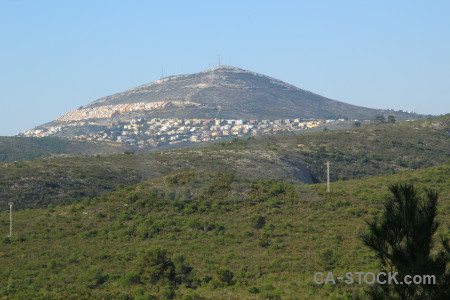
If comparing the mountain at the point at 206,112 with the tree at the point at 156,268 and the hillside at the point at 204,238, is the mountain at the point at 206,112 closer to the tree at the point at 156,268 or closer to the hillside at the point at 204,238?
the hillside at the point at 204,238

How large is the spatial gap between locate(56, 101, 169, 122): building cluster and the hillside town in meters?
7.01

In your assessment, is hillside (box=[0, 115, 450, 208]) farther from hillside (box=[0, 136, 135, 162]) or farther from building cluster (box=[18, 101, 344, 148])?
hillside (box=[0, 136, 135, 162])

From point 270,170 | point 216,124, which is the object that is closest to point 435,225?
point 270,170

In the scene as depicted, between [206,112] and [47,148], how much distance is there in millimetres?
39604

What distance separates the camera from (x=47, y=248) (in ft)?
119

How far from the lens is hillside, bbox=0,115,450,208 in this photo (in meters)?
55.3

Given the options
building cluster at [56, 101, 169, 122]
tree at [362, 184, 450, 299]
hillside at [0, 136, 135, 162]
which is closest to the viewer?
tree at [362, 184, 450, 299]

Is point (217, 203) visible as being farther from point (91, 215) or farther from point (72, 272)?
point (72, 272)

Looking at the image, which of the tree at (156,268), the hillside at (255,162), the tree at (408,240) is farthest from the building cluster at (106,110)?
the tree at (408,240)

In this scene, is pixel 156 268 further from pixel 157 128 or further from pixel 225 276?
pixel 157 128

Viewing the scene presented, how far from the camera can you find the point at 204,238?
3734 cm

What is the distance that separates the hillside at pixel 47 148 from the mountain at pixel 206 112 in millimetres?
11041

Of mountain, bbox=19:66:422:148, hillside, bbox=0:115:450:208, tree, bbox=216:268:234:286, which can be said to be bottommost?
tree, bbox=216:268:234:286

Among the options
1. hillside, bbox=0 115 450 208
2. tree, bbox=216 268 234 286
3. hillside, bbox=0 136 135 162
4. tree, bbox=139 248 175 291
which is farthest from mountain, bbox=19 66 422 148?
tree, bbox=216 268 234 286
